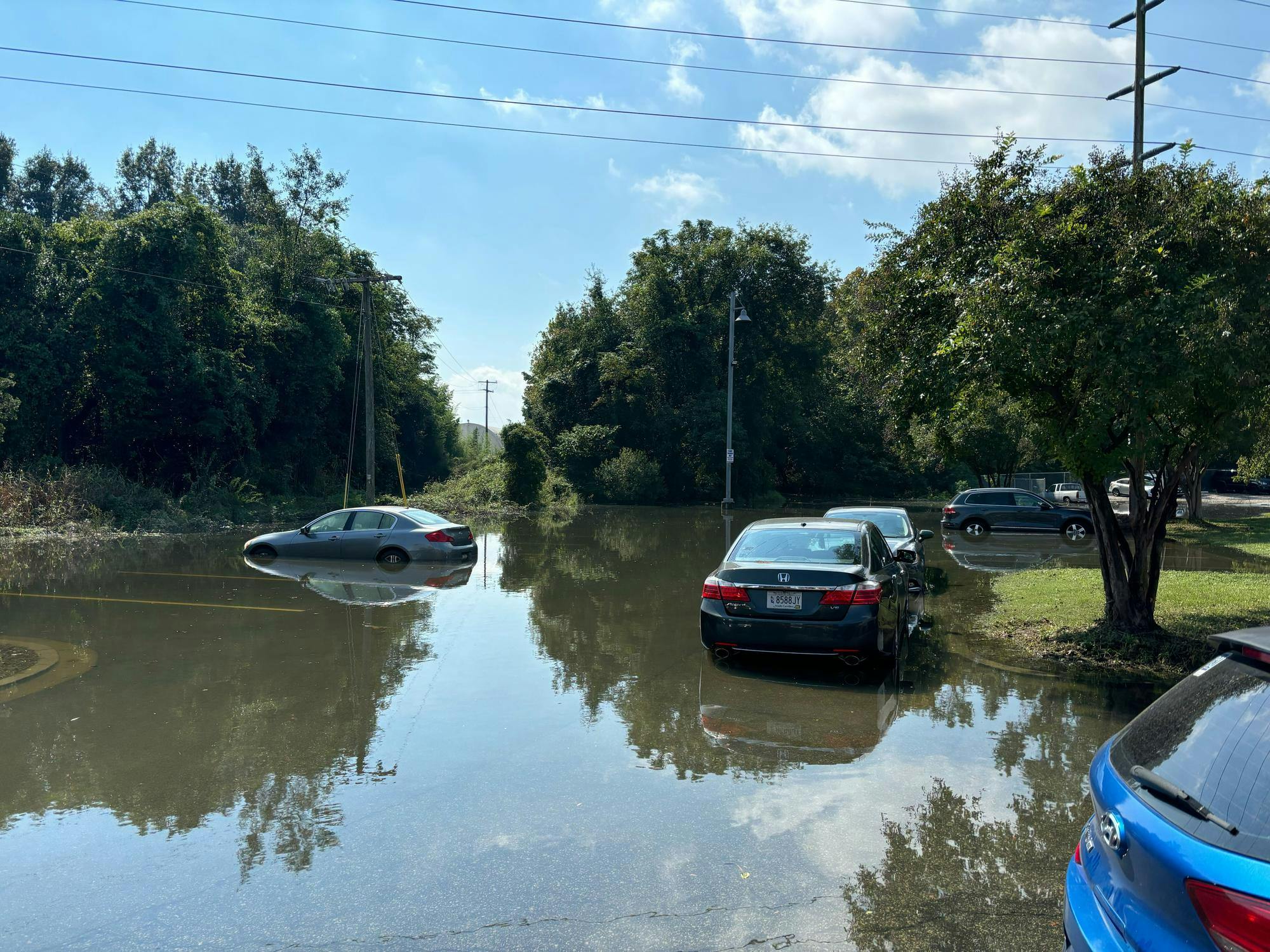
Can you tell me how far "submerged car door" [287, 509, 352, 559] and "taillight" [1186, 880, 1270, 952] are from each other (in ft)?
57.7

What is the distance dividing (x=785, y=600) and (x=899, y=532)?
706 cm

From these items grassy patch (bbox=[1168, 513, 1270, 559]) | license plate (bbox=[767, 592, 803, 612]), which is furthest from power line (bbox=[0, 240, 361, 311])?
grassy patch (bbox=[1168, 513, 1270, 559])

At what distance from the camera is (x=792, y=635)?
8.29 m

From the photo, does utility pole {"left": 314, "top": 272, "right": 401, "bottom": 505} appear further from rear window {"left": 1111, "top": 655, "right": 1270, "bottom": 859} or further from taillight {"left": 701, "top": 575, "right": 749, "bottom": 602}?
rear window {"left": 1111, "top": 655, "right": 1270, "bottom": 859}

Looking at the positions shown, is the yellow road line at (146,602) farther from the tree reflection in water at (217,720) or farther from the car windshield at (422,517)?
the car windshield at (422,517)

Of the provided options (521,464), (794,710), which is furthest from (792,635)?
(521,464)

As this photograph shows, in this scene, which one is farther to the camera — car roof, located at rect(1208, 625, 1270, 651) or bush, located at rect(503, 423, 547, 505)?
bush, located at rect(503, 423, 547, 505)

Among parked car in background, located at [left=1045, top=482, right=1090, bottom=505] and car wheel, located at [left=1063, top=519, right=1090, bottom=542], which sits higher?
parked car in background, located at [left=1045, top=482, right=1090, bottom=505]

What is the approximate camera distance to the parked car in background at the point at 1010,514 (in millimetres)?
27703

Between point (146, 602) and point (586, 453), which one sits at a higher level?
point (586, 453)

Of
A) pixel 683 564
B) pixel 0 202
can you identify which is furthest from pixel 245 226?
pixel 683 564

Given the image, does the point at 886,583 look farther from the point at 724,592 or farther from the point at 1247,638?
the point at 1247,638

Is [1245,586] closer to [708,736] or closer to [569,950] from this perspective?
[708,736]

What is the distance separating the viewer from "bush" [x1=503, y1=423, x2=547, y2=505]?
131 feet
